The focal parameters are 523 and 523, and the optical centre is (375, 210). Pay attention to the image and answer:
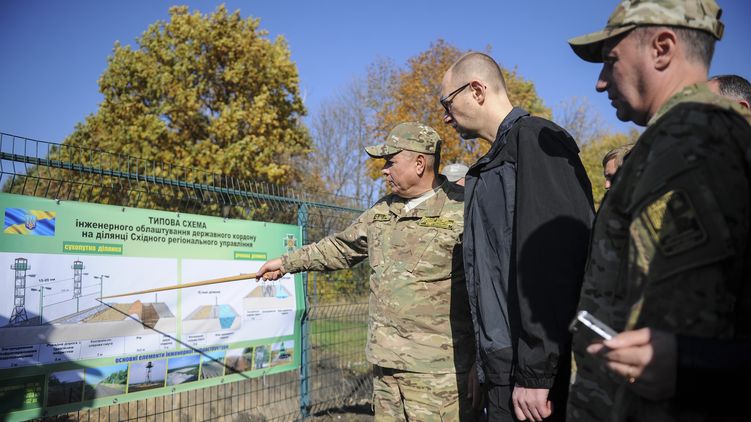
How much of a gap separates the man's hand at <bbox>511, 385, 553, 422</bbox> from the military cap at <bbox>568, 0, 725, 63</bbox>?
1.25 m

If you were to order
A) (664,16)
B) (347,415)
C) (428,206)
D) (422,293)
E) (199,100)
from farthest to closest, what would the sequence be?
(199,100) → (347,415) → (428,206) → (422,293) → (664,16)

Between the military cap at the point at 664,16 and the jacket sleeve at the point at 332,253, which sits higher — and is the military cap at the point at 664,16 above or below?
above

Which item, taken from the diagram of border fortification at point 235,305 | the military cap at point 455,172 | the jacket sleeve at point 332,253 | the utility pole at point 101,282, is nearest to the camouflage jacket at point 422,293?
the jacket sleeve at point 332,253

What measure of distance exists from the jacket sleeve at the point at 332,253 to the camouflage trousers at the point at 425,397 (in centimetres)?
90

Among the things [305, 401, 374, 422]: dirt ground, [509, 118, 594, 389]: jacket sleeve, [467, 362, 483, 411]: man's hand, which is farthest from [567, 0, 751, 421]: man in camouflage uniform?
[305, 401, 374, 422]: dirt ground

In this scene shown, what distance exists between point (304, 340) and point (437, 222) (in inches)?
111

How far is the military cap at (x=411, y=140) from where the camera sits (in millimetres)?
3514

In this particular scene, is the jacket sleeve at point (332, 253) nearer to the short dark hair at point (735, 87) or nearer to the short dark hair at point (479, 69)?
the short dark hair at point (479, 69)

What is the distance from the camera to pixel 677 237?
3.76 feet

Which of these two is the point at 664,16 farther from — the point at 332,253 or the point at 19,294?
the point at 19,294

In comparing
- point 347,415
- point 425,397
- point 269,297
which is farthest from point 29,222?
point 347,415

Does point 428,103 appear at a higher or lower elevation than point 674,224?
higher

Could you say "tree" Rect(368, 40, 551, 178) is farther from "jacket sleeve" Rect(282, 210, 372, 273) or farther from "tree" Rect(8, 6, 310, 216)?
"jacket sleeve" Rect(282, 210, 372, 273)

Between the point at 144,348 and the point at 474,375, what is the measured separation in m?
2.63
